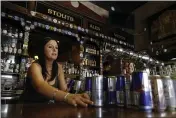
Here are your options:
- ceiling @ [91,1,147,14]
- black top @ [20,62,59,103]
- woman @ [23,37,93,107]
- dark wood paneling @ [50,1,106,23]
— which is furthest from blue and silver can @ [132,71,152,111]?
ceiling @ [91,1,147,14]

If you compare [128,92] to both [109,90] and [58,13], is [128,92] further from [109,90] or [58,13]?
[58,13]

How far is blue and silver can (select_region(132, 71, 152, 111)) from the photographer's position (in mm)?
718

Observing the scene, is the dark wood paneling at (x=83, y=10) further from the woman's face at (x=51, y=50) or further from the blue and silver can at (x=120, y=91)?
the blue and silver can at (x=120, y=91)

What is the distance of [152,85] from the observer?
0.76 meters

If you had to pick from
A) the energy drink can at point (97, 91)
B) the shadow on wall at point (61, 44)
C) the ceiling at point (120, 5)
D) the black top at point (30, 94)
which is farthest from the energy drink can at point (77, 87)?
the ceiling at point (120, 5)

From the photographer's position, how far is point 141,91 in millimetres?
724

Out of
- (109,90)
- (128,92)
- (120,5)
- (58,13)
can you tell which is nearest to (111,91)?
(109,90)

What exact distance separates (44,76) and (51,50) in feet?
2.12

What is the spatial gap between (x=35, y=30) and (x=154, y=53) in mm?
2165

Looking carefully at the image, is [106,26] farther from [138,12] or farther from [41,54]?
[41,54]

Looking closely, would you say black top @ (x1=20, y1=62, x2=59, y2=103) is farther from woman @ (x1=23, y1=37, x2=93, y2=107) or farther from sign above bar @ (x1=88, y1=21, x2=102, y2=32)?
sign above bar @ (x1=88, y1=21, x2=102, y2=32)

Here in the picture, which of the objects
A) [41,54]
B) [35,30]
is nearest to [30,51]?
[41,54]

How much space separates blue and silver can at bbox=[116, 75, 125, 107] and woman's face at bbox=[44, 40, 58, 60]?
205 cm

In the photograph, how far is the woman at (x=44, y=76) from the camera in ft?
6.49
